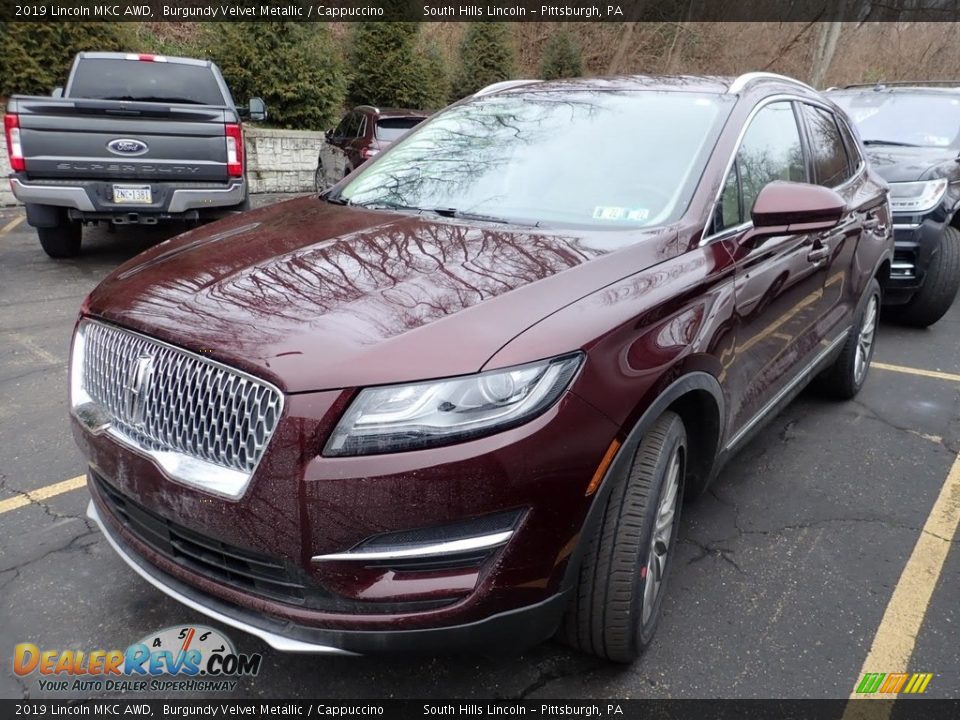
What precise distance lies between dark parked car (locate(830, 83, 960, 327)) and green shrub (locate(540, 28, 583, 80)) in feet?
52.5

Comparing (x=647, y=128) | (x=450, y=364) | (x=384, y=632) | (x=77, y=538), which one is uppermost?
(x=647, y=128)

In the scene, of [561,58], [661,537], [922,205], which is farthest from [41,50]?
[561,58]

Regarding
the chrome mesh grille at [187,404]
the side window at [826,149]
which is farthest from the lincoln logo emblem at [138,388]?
the side window at [826,149]

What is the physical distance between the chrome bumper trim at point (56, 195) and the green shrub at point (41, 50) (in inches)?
229

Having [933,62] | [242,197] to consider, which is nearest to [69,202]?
[242,197]

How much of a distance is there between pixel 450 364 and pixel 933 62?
1114 inches

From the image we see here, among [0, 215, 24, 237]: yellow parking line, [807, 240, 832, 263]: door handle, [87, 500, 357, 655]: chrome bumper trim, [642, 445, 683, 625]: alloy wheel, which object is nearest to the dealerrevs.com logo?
[87, 500, 357, 655]: chrome bumper trim

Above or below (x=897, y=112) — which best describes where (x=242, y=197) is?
below

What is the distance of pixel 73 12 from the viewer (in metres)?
11.0

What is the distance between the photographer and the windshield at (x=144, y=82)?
7762 millimetres

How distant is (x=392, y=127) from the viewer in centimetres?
1035

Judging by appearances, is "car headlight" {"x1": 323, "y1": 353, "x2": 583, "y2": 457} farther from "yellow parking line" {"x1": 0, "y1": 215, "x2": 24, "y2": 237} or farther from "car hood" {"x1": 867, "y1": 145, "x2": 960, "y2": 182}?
"yellow parking line" {"x1": 0, "y1": 215, "x2": 24, "y2": 237}

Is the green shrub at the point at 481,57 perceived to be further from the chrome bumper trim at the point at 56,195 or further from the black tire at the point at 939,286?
the black tire at the point at 939,286

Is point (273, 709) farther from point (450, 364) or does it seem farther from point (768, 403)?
point (768, 403)
